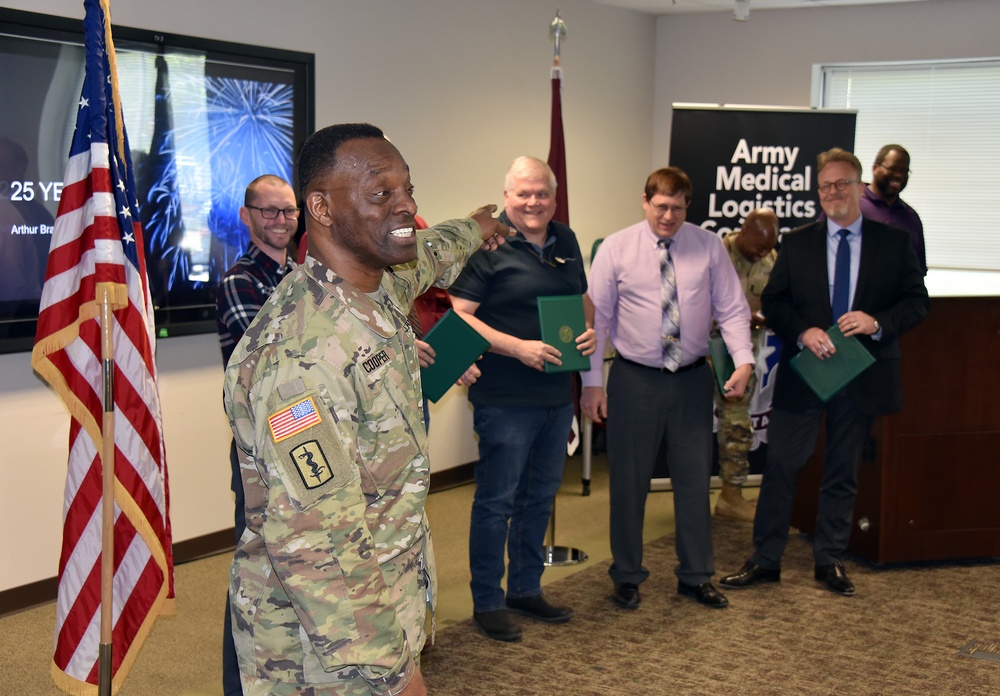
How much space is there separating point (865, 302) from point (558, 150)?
214 centimetres

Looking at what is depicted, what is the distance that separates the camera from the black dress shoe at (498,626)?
12.8 feet

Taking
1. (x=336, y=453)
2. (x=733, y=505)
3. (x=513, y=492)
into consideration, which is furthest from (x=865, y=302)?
(x=336, y=453)

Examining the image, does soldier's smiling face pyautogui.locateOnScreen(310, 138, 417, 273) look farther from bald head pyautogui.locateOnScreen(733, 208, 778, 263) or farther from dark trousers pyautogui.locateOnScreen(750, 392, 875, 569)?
bald head pyautogui.locateOnScreen(733, 208, 778, 263)

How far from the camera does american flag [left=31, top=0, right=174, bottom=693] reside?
2994 mm

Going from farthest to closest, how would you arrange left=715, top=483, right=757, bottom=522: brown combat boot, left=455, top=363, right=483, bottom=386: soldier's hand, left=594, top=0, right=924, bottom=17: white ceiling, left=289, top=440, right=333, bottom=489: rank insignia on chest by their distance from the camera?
left=594, top=0, right=924, bottom=17: white ceiling < left=715, top=483, right=757, bottom=522: brown combat boot < left=455, top=363, right=483, bottom=386: soldier's hand < left=289, top=440, right=333, bottom=489: rank insignia on chest

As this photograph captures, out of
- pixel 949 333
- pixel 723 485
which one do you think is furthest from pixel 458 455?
pixel 949 333

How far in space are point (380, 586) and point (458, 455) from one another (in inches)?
190

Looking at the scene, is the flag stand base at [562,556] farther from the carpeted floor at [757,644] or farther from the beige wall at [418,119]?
the beige wall at [418,119]

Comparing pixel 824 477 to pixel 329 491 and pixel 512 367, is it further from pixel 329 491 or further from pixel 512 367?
pixel 329 491

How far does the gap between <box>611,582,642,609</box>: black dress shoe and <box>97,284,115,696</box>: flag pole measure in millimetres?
2082

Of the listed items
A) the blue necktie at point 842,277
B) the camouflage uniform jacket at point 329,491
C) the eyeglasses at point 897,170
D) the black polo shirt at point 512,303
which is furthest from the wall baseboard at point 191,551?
the eyeglasses at point 897,170

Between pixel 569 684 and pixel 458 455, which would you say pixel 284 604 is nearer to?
pixel 569 684

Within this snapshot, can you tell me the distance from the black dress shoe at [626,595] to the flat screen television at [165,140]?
7.30ft

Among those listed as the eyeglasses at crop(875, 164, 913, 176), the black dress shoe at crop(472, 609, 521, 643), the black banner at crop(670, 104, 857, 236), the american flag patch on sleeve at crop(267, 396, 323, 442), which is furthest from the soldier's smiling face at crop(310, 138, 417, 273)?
the eyeglasses at crop(875, 164, 913, 176)
